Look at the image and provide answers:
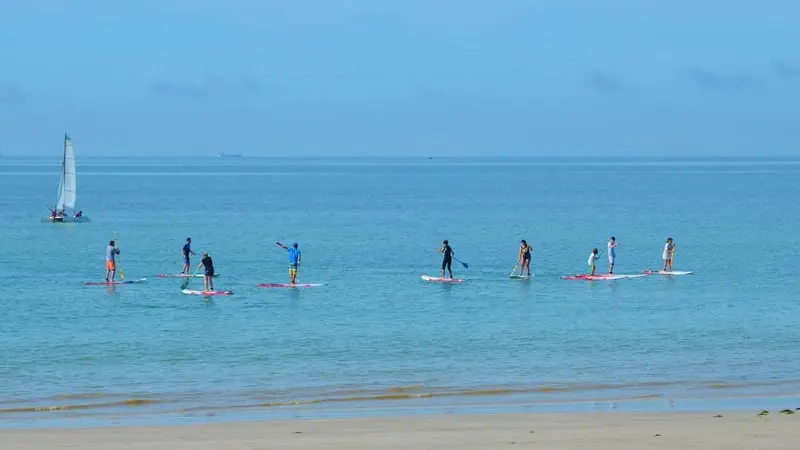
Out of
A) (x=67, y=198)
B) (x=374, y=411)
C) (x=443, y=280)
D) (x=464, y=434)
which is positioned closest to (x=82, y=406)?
(x=374, y=411)

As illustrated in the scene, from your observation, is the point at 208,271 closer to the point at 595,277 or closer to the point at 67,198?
the point at 595,277

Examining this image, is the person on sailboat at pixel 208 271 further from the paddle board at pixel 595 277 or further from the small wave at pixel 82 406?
the small wave at pixel 82 406

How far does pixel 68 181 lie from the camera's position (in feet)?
289

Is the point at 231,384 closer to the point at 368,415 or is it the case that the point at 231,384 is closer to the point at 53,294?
the point at 368,415

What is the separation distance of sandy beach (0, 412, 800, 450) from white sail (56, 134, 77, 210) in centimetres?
6854

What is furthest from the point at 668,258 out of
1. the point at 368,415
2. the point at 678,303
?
the point at 368,415

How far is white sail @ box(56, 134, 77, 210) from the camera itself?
8731 cm

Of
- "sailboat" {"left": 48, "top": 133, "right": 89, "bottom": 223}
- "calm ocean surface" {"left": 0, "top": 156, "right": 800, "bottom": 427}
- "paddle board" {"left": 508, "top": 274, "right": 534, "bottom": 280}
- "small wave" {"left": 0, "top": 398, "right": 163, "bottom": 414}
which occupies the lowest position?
"small wave" {"left": 0, "top": 398, "right": 163, "bottom": 414}

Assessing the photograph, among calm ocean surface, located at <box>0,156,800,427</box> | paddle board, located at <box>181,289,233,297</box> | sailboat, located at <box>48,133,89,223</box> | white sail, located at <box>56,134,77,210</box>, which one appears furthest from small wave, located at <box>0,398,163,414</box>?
sailboat, located at <box>48,133,89,223</box>

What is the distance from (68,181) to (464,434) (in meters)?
72.1

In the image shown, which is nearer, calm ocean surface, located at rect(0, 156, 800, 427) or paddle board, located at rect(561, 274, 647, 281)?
calm ocean surface, located at rect(0, 156, 800, 427)

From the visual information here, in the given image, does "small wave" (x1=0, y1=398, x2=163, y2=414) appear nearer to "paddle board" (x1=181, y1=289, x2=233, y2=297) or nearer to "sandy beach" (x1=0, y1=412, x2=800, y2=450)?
"sandy beach" (x1=0, y1=412, x2=800, y2=450)

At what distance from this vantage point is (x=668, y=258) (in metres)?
50.4

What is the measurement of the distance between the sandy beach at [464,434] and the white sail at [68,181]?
2698 inches
